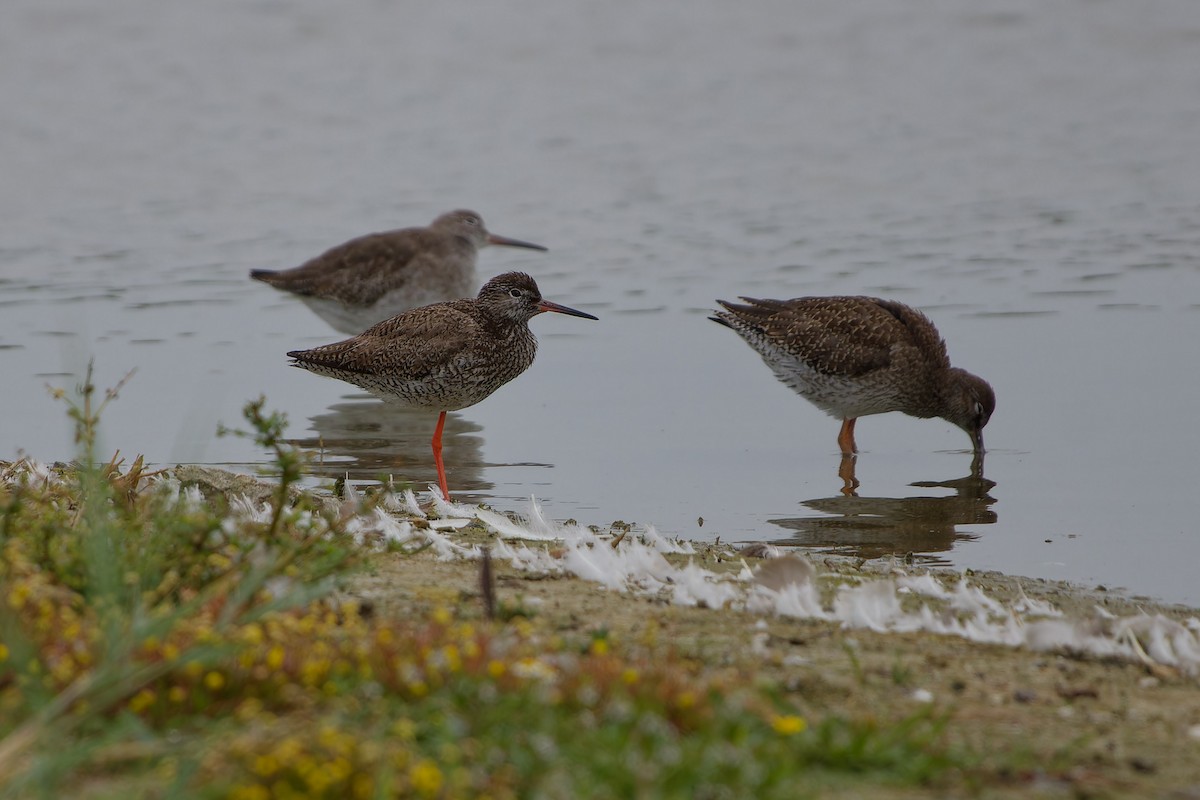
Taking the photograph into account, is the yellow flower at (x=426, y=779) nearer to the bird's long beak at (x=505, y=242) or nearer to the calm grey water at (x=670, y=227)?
the calm grey water at (x=670, y=227)

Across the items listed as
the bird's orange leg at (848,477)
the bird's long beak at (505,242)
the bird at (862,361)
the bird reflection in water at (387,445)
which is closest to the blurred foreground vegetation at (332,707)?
the bird reflection in water at (387,445)

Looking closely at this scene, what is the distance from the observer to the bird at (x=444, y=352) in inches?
329

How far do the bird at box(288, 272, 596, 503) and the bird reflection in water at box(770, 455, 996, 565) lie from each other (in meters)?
2.07

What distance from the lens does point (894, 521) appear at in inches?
292

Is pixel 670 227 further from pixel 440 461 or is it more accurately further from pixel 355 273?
pixel 440 461

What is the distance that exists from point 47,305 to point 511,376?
17.9 feet

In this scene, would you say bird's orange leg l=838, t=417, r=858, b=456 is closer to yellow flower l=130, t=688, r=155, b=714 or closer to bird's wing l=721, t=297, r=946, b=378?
bird's wing l=721, t=297, r=946, b=378

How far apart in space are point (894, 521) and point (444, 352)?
275 centimetres

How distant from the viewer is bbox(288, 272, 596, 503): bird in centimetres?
837

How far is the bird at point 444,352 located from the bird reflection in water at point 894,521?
2.07 meters

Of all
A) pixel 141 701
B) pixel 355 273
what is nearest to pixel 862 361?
pixel 355 273

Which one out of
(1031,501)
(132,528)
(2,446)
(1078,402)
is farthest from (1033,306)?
(132,528)

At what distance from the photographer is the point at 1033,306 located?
37.3ft

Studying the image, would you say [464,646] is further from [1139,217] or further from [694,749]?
[1139,217]
